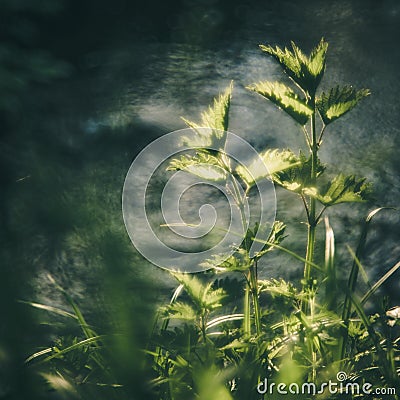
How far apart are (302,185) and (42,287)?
3.69ft

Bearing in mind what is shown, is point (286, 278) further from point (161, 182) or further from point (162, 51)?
point (162, 51)

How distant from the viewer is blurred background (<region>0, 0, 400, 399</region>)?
1.74m

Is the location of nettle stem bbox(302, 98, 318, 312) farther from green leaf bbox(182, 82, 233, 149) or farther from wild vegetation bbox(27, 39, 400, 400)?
green leaf bbox(182, 82, 233, 149)

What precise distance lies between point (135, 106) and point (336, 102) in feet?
5.33

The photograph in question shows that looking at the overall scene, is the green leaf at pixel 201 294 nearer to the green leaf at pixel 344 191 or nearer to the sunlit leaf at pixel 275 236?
the sunlit leaf at pixel 275 236

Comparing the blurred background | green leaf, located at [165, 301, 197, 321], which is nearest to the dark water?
the blurred background

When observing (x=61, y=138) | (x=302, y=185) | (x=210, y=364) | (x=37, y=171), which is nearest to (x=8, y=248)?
(x=37, y=171)

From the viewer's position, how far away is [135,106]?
8.30ft

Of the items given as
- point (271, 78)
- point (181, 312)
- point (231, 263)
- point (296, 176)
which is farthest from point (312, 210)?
point (271, 78)

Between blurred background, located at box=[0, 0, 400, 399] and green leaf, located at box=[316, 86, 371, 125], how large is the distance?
484mm

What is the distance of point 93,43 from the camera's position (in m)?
3.00

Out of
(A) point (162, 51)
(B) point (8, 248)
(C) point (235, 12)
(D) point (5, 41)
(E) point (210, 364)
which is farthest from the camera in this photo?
(C) point (235, 12)

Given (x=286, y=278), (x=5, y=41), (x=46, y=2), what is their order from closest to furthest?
(x=286, y=278) < (x=46, y=2) < (x=5, y=41)

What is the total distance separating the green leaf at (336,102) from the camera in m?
1.03
